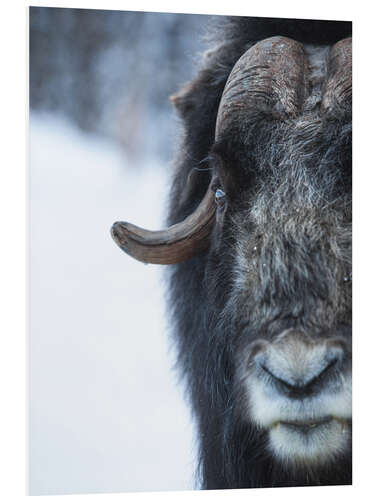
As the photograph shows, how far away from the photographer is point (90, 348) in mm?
3959

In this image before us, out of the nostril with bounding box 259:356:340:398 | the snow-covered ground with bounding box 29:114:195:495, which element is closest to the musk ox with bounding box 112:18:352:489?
the nostril with bounding box 259:356:340:398

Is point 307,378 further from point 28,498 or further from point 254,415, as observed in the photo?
point 28,498

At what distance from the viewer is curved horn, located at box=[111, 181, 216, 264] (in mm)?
3715

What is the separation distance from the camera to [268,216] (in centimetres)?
336

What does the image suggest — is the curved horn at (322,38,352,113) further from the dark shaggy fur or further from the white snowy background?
the white snowy background

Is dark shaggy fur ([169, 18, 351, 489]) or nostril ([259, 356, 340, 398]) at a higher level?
dark shaggy fur ([169, 18, 351, 489])

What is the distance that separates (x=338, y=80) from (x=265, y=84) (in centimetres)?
31

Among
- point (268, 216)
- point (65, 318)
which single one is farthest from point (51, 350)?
point (268, 216)

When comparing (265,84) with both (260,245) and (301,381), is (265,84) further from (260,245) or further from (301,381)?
(301,381)

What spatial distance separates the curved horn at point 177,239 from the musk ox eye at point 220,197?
112 millimetres

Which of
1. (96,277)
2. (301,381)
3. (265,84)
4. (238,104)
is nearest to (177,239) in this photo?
(96,277)

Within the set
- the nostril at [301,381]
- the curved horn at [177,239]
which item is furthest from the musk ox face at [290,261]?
the curved horn at [177,239]

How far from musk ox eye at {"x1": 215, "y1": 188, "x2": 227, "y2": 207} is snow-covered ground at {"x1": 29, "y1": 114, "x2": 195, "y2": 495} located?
0.72 metres

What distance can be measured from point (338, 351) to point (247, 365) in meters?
0.37
